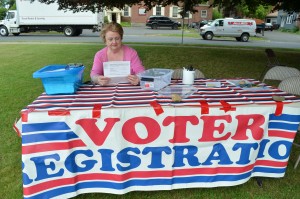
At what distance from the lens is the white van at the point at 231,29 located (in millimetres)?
19125

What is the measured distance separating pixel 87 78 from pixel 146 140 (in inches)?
183

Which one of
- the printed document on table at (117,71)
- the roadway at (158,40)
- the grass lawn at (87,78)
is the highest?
the roadway at (158,40)

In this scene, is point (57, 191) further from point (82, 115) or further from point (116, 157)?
point (82, 115)

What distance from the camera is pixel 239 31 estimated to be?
19203mm

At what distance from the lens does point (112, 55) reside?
9.86ft

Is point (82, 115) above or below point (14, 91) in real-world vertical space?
above

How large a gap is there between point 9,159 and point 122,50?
184 cm

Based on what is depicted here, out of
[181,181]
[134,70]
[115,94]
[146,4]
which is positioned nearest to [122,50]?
[134,70]

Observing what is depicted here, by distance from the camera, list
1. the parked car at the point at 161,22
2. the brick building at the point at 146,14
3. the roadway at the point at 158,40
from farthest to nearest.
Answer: the brick building at the point at 146,14 < the parked car at the point at 161,22 < the roadway at the point at 158,40

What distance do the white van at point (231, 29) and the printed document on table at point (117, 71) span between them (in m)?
17.8

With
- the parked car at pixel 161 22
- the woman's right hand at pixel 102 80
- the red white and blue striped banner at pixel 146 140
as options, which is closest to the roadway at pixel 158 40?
the parked car at pixel 161 22

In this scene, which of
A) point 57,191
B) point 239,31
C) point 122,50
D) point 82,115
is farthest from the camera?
point 239,31

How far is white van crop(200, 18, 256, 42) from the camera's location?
1912cm

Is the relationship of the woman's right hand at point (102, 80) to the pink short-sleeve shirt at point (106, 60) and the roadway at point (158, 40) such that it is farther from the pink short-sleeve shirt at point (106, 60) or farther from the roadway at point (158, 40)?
the roadway at point (158, 40)
